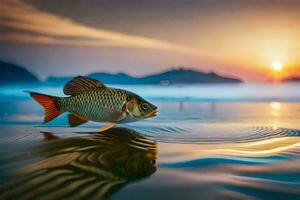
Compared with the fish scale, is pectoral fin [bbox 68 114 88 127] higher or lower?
lower

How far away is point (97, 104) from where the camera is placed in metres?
1.56

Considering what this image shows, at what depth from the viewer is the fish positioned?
5.05 ft

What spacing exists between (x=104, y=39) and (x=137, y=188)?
6.29 ft

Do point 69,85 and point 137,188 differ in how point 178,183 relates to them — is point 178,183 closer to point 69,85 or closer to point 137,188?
point 137,188

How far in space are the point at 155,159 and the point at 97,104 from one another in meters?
0.38

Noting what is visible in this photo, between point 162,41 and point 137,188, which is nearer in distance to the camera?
point 137,188

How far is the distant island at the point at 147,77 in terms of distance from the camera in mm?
2840

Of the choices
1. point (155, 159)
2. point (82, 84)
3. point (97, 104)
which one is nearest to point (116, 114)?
point (97, 104)

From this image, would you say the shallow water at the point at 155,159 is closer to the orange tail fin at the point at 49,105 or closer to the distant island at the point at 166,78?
the orange tail fin at the point at 49,105

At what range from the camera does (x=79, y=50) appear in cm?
282

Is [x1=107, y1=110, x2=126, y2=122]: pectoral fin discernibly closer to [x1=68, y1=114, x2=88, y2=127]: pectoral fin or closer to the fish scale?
the fish scale

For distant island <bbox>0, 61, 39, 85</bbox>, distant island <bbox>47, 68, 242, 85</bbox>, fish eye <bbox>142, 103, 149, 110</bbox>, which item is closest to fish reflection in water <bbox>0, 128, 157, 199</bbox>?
fish eye <bbox>142, 103, 149, 110</bbox>

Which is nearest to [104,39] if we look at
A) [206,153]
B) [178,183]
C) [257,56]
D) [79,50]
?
[79,50]

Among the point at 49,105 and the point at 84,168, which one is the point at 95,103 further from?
the point at 84,168
